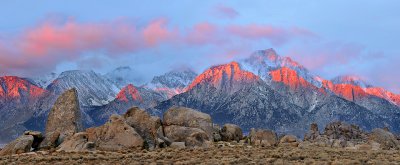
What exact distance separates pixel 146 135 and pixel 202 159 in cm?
2183

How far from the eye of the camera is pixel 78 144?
192ft

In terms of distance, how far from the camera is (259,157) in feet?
140

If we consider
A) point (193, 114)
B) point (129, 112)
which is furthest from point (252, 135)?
point (129, 112)

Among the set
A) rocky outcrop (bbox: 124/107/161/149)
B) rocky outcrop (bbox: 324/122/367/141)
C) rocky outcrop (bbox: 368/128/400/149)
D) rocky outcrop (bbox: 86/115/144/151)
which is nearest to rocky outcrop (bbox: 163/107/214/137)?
rocky outcrop (bbox: 124/107/161/149)

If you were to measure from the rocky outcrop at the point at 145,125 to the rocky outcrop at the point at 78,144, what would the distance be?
22.1ft

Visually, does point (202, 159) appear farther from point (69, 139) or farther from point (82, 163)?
point (69, 139)

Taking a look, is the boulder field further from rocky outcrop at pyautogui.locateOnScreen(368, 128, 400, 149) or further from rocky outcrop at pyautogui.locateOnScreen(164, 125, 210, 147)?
rocky outcrop at pyautogui.locateOnScreen(368, 128, 400, 149)

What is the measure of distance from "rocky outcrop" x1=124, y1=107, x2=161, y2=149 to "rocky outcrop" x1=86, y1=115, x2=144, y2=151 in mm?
2837

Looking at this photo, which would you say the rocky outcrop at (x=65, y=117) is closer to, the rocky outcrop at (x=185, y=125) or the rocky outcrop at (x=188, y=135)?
the rocky outcrop at (x=185, y=125)

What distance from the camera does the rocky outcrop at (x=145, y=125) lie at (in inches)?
2465

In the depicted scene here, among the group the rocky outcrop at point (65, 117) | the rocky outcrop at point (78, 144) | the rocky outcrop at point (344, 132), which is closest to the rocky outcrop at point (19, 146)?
the rocky outcrop at point (78, 144)

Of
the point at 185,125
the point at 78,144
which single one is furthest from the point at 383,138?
the point at 78,144

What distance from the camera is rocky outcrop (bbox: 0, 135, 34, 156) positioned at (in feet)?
192

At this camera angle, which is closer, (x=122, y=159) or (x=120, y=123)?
(x=122, y=159)
